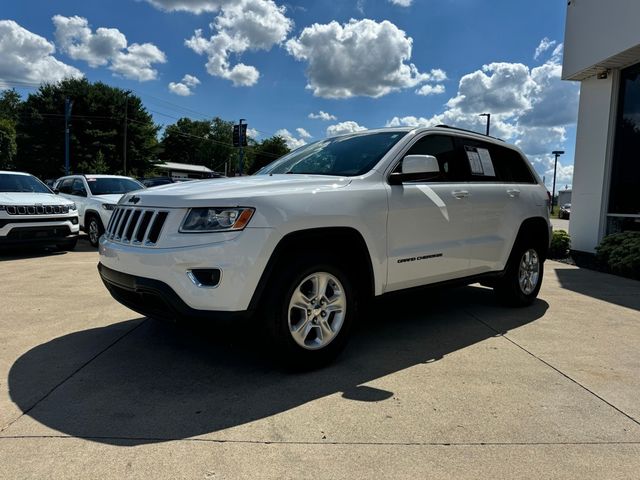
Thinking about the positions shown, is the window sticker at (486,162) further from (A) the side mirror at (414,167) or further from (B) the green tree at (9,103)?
(B) the green tree at (9,103)

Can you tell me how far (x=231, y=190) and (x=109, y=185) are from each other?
29.9ft

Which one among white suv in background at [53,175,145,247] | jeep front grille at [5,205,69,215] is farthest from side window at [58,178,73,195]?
jeep front grille at [5,205,69,215]

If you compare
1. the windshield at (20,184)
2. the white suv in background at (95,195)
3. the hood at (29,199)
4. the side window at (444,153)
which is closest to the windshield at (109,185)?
the white suv in background at (95,195)

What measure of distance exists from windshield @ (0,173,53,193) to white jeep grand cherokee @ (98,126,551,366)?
6.89 metres

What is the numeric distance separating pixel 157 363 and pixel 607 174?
9.84 m

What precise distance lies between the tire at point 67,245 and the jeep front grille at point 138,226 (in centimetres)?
639

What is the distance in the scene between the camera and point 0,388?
3172 millimetres

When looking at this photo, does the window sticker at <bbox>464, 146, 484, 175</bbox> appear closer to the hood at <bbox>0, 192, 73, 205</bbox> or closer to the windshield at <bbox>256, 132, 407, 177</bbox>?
the windshield at <bbox>256, 132, 407, 177</bbox>

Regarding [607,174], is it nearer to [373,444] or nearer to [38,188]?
[373,444]

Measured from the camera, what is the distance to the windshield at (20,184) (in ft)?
30.3

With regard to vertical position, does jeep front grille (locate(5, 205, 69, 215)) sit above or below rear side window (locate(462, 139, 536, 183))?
below

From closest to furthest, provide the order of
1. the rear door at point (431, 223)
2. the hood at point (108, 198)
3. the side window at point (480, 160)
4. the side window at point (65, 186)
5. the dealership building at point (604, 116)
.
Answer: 1. the rear door at point (431, 223)
2. the side window at point (480, 160)
3. the dealership building at point (604, 116)
4. the hood at point (108, 198)
5. the side window at point (65, 186)

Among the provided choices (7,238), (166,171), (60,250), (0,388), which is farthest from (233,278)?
(166,171)

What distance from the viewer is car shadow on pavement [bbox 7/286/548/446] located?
9.12 ft
